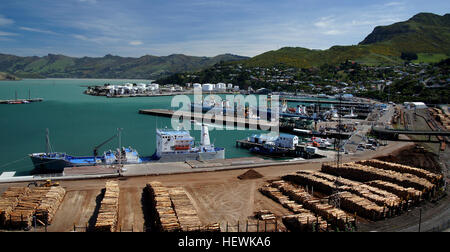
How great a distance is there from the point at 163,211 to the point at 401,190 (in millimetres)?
13336

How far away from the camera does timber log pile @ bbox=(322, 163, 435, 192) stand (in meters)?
19.3

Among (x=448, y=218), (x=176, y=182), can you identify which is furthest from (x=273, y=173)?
(x=448, y=218)

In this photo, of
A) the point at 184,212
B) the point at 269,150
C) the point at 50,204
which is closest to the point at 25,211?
the point at 50,204

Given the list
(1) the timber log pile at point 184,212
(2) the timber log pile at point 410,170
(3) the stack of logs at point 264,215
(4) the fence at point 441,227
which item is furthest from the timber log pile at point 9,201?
(2) the timber log pile at point 410,170

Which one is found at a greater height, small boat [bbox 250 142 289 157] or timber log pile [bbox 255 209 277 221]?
timber log pile [bbox 255 209 277 221]

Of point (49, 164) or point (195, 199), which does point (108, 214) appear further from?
point (49, 164)

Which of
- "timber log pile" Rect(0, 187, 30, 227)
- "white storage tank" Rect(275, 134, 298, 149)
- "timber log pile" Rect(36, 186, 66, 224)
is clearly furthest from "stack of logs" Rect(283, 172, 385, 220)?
"white storage tank" Rect(275, 134, 298, 149)

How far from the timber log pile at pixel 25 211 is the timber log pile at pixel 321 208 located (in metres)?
13.3

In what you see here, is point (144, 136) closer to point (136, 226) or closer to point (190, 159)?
point (190, 159)

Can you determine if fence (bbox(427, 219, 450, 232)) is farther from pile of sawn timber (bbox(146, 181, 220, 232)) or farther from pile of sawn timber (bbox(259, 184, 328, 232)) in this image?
pile of sawn timber (bbox(146, 181, 220, 232))

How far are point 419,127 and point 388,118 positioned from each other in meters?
8.84

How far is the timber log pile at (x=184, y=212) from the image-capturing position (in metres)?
13.7

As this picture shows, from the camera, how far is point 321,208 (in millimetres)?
15797

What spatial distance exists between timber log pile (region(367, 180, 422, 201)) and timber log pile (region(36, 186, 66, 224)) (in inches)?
713
